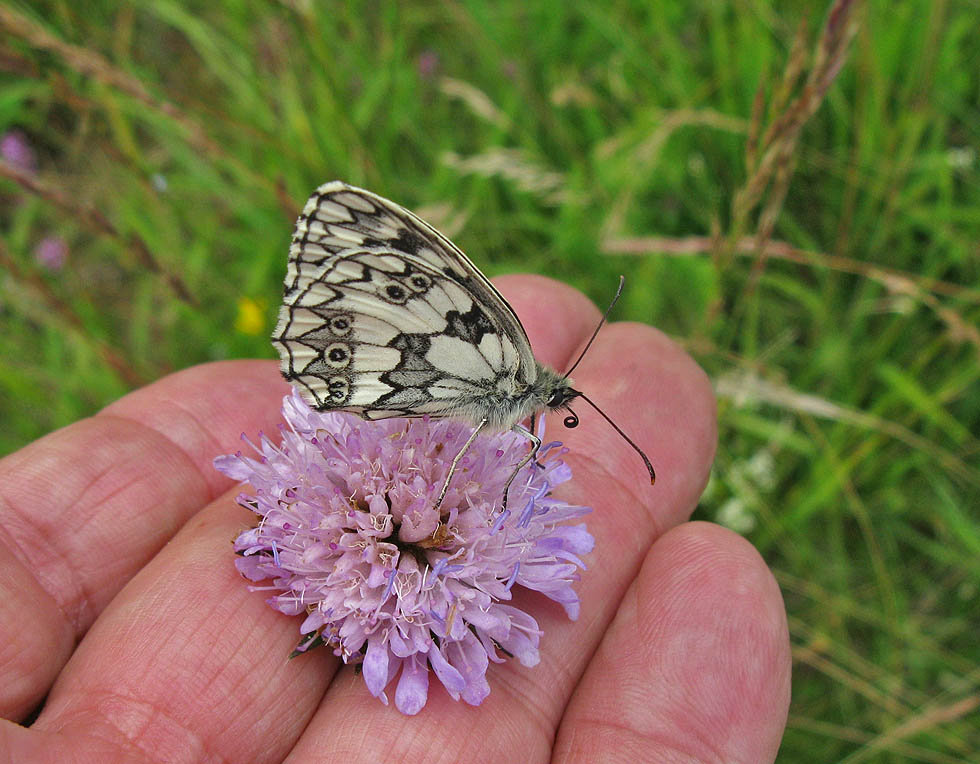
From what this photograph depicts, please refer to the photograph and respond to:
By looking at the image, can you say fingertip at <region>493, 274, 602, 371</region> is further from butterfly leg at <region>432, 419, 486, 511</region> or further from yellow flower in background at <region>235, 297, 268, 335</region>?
yellow flower in background at <region>235, 297, 268, 335</region>

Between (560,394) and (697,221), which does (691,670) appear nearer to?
(560,394)

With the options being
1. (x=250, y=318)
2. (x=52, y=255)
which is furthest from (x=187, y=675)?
(x=52, y=255)

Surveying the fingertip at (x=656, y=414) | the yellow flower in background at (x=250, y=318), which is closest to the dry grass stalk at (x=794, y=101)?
the fingertip at (x=656, y=414)

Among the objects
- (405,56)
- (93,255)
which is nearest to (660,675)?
(405,56)

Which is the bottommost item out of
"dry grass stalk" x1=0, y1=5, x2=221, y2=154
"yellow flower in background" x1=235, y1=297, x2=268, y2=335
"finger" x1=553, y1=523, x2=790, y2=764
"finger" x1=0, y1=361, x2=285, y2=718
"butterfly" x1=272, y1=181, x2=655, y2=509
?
"finger" x1=553, y1=523, x2=790, y2=764

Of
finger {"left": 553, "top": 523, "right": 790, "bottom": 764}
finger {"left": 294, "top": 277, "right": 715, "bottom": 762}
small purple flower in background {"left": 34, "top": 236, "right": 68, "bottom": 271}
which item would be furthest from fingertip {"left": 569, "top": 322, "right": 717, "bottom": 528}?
small purple flower in background {"left": 34, "top": 236, "right": 68, "bottom": 271}
